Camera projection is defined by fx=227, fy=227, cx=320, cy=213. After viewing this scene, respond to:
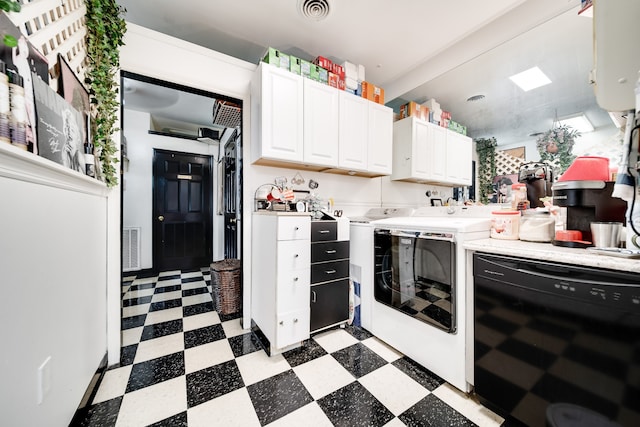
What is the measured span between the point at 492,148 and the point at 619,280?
1.38 meters

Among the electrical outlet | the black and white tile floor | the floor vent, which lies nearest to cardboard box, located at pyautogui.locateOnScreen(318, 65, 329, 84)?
the black and white tile floor

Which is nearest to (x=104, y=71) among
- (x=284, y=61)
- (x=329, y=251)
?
(x=284, y=61)

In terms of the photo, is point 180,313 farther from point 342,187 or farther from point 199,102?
point 199,102

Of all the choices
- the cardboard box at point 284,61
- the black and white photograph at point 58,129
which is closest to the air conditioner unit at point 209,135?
the cardboard box at point 284,61

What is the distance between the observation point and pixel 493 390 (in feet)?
3.77

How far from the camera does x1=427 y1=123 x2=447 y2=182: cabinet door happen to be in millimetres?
2412

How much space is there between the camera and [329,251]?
1915mm

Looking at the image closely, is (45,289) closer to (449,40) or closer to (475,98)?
(475,98)

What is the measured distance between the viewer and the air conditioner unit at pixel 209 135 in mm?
3959

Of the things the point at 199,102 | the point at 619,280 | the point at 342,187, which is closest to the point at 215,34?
the point at 199,102

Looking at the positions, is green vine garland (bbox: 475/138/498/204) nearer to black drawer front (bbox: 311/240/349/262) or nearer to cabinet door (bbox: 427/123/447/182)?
cabinet door (bbox: 427/123/447/182)

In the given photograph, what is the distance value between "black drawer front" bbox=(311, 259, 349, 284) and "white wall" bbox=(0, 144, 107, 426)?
1.35m

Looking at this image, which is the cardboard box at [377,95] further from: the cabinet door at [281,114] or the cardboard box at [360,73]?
the cabinet door at [281,114]

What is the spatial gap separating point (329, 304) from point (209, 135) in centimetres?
360
